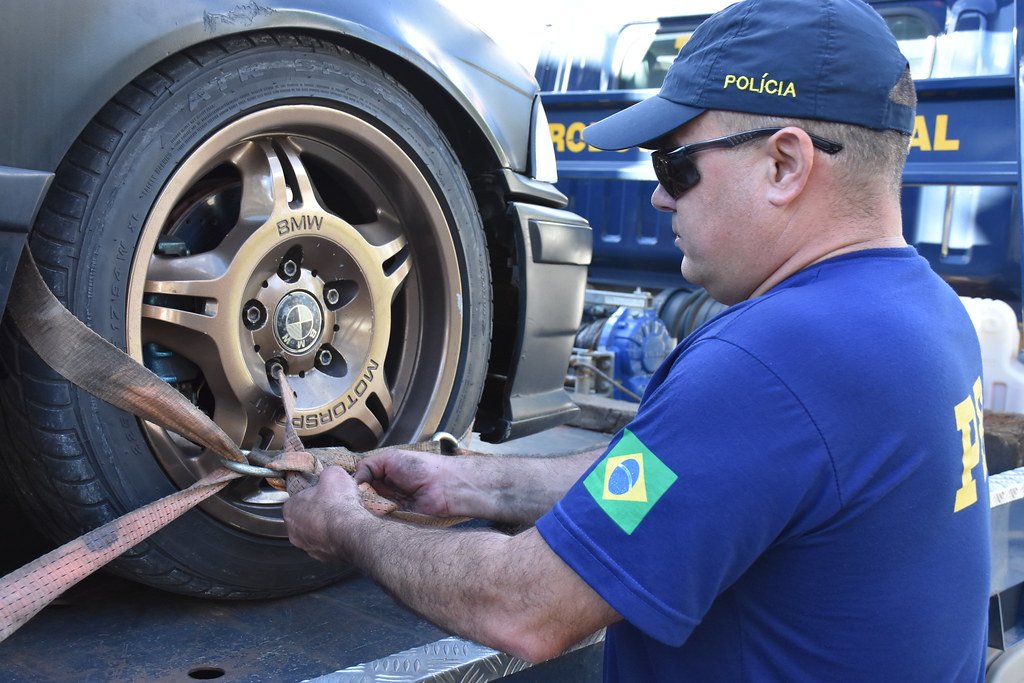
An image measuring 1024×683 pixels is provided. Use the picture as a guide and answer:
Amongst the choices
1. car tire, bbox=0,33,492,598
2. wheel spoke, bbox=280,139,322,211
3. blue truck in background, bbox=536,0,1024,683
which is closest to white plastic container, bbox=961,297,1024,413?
blue truck in background, bbox=536,0,1024,683

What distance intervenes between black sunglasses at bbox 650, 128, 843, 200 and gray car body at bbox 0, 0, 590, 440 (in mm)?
646

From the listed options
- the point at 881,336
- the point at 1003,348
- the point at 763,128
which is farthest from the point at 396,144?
the point at 1003,348

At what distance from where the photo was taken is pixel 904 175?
488cm

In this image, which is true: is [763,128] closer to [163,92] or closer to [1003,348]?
[163,92]

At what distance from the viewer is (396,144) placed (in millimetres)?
1887

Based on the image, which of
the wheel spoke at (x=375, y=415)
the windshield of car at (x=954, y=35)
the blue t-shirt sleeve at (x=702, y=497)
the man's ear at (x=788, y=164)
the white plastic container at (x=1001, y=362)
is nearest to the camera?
the blue t-shirt sleeve at (x=702, y=497)

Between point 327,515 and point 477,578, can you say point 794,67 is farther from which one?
point 327,515

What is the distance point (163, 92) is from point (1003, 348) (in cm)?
329

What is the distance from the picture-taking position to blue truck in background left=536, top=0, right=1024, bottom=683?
15.3ft

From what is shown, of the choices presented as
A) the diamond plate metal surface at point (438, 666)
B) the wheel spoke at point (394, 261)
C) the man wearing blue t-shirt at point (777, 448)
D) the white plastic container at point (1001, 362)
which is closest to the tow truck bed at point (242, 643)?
the diamond plate metal surface at point (438, 666)

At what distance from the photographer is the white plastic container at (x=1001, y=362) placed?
3779 mm

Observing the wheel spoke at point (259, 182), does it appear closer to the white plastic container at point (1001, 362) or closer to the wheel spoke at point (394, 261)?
the wheel spoke at point (394, 261)

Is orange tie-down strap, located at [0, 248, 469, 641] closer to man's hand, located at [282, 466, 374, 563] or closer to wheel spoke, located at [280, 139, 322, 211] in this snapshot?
man's hand, located at [282, 466, 374, 563]

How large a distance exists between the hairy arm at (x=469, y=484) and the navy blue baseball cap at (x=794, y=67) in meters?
0.71
